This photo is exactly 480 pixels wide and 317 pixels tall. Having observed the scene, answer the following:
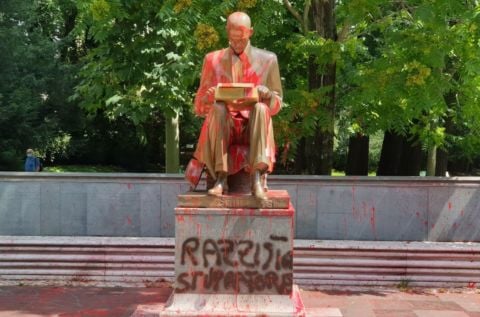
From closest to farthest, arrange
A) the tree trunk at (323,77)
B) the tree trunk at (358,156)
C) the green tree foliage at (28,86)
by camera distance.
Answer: the tree trunk at (323,77) < the green tree foliage at (28,86) < the tree trunk at (358,156)

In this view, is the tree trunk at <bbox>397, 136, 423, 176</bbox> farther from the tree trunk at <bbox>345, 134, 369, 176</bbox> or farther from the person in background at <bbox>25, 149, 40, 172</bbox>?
the person in background at <bbox>25, 149, 40, 172</bbox>

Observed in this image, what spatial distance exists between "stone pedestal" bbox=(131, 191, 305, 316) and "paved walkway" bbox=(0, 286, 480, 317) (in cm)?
119

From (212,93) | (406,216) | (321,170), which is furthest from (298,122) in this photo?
(212,93)

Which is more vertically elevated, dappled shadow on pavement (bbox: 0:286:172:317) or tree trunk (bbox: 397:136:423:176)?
tree trunk (bbox: 397:136:423:176)

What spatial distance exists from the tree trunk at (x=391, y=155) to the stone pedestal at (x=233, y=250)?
12.9 m

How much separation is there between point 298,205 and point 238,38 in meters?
4.05

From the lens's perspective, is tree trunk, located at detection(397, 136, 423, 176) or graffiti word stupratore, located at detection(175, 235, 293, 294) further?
tree trunk, located at detection(397, 136, 423, 176)

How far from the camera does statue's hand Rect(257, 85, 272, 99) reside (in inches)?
233

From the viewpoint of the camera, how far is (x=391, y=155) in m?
18.1

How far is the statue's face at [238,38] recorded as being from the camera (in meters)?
5.89

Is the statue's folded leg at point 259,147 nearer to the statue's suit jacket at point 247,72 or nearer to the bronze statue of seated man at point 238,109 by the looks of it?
the bronze statue of seated man at point 238,109

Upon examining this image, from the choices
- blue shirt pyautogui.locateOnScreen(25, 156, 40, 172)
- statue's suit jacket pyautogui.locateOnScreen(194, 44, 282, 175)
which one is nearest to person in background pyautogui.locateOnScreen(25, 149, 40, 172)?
blue shirt pyautogui.locateOnScreen(25, 156, 40, 172)

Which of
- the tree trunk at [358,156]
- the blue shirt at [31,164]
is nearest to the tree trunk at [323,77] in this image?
the tree trunk at [358,156]

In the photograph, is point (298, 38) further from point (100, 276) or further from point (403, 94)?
point (100, 276)
